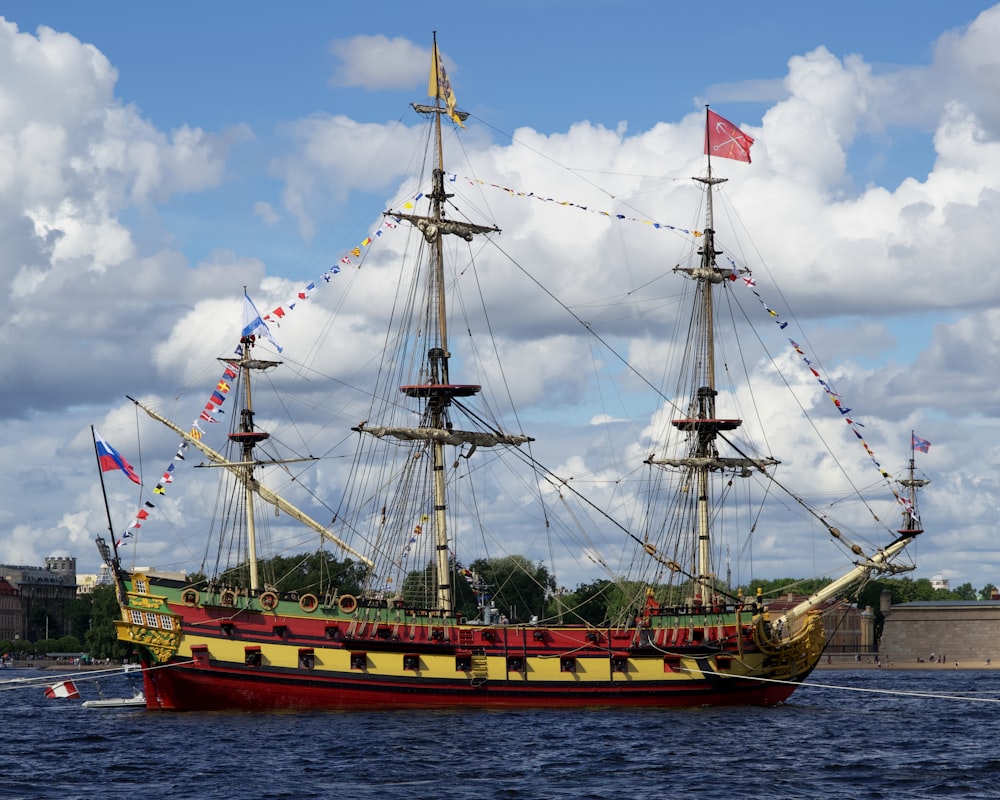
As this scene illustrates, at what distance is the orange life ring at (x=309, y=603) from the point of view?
207ft

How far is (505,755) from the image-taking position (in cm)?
4916

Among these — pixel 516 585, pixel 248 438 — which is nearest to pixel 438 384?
pixel 248 438

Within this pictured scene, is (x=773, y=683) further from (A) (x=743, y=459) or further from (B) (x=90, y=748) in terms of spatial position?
(B) (x=90, y=748)

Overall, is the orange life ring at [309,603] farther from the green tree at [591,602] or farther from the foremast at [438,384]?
the green tree at [591,602]

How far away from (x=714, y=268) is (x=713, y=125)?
8.82m

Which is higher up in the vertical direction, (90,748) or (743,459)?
(743,459)

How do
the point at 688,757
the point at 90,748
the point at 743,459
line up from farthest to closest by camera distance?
the point at 743,459 → the point at 90,748 → the point at 688,757

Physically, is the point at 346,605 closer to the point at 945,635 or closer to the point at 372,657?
the point at 372,657

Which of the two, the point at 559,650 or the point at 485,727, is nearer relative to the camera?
the point at 485,727

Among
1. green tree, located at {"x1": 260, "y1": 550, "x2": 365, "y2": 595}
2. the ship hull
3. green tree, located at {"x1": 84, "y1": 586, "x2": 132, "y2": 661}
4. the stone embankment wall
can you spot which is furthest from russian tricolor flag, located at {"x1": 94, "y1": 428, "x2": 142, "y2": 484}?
the stone embankment wall

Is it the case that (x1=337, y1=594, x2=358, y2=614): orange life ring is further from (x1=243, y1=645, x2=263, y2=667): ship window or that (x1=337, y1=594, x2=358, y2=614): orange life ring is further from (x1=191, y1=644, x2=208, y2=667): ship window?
(x1=191, y1=644, x2=208, y2=667): ship window

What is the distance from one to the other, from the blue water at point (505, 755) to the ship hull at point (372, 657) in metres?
1.15

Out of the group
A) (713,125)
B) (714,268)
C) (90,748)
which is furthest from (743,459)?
(90,748)

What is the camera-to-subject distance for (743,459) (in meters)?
76.4
